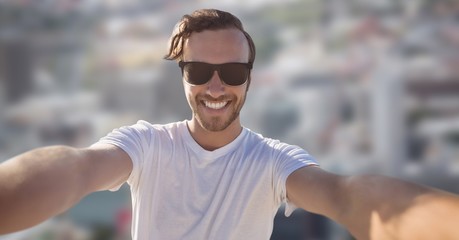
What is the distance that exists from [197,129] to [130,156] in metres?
0.21

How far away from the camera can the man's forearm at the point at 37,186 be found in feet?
3.69

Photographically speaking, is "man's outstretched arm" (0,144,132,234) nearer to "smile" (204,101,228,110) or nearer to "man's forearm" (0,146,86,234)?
"man's forearm" (0,146,86,234)

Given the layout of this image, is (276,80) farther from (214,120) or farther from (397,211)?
(397,211)

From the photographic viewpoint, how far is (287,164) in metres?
1.60

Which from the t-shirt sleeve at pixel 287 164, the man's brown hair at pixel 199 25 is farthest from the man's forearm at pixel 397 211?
the man's brown hair at pixel 199 25

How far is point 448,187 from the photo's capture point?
23.2 ft

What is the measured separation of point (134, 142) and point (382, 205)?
62 cm

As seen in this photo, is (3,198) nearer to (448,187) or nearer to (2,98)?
(448,187)

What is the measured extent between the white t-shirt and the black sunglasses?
0.48 feet

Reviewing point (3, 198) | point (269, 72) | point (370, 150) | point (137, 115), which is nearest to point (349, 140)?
point (370, 150)

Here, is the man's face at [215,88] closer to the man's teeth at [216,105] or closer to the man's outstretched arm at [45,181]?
the man's teeth at [216,105]

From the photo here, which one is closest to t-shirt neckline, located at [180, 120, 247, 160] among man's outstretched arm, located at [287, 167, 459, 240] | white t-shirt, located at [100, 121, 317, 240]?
white t-shirt, located at [100, 121, 317, 240]

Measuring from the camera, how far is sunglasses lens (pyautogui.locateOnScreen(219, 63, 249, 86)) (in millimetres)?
1700

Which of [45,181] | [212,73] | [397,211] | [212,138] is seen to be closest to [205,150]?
[212,138]
